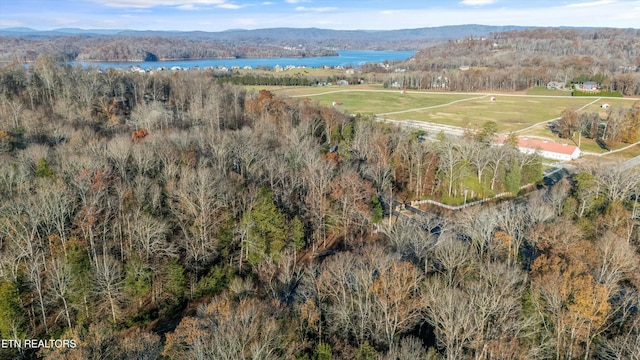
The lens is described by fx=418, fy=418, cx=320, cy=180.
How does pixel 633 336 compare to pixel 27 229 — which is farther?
pixel 27 229

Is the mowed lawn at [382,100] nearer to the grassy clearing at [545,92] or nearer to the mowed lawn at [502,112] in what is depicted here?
the mowed lawn at [502,112]

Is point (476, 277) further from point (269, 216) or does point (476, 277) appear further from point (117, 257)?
point (117, 257)

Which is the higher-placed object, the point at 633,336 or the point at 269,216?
the point at 269,216

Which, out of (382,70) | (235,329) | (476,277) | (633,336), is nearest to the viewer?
(235,329)

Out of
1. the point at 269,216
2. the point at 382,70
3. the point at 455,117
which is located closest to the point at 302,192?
the point at 269,216

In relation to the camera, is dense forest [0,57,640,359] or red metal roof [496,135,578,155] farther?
red metal roof [496,135,578,155]

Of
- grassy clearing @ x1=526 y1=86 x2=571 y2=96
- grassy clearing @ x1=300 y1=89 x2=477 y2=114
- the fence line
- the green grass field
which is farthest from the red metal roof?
grassy clearing @ x1=526 y1=86 x2=571 y2=96

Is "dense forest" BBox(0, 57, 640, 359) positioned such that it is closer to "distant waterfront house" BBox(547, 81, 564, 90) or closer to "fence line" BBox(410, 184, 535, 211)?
"fence line" BBox(410, 184, 535, 211)
